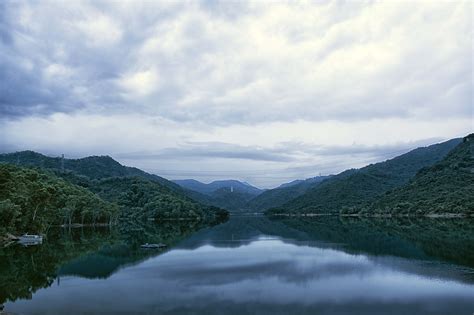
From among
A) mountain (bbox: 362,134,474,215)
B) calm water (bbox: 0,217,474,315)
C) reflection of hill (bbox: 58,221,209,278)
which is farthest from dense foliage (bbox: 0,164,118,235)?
mountain (bbox: 362,134,474,215)

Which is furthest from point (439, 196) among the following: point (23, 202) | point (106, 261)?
point (23, 202)

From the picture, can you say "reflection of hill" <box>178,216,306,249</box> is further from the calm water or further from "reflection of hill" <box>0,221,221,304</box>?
the calm water

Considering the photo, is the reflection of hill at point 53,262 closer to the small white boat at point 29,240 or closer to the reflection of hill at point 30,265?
the reflection of hill at point 30,265

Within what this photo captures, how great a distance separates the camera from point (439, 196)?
163m

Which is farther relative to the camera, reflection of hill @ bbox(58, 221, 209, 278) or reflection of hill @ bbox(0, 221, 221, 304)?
reflection of hill @ bbox(58, 221, 209, 278)

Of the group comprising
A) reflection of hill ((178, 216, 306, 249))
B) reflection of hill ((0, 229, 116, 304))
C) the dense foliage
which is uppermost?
the dense foliage

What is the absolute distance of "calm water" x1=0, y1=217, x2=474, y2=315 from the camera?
2920cm

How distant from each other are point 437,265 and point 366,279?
11.7m

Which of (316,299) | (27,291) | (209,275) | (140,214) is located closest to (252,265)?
(209,275)

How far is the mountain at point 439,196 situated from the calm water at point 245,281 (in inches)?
3551

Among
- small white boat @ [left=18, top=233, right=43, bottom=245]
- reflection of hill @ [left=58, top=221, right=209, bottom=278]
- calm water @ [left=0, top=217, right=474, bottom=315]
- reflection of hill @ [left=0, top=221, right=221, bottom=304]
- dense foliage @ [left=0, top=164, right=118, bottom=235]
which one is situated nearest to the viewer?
calm water @ [left=0, top=217, right=474, bottom=315]

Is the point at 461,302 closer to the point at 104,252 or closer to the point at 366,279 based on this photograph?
the point at 366,279

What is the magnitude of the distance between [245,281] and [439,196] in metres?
146

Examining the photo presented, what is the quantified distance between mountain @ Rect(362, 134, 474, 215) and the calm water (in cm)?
9019
